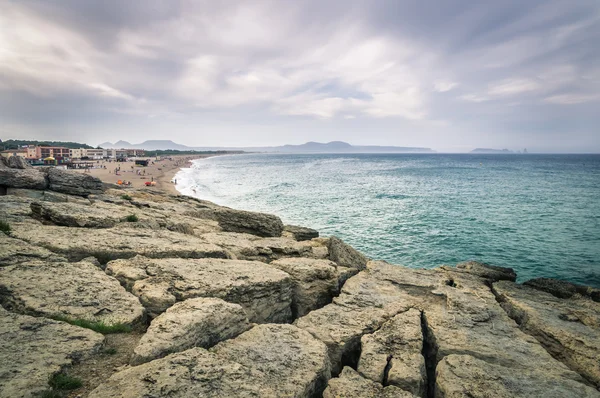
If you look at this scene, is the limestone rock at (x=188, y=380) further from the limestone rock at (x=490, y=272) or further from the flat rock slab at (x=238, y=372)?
the limestone rock at (x=490, y=272)

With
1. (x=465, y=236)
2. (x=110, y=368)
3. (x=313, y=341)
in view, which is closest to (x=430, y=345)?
(x=313, y=341)

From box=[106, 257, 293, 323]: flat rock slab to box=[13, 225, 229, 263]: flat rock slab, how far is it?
0.91 meters

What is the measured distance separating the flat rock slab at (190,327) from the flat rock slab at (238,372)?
0.95 ft

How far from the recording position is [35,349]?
6.04 m

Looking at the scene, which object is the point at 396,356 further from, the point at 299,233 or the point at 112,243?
the point at 299,233

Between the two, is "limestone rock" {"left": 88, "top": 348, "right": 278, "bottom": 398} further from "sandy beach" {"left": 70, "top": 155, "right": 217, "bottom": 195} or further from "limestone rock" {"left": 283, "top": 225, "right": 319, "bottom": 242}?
"sandy beach" {"left": 70, "top": 155, "right": 217, "bottom": 195}

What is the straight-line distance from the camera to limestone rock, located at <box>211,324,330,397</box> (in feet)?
21.2

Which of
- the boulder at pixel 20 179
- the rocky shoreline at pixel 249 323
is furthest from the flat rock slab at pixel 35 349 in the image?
the boulder at pixel 20 179

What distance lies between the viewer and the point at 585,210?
48.6 m

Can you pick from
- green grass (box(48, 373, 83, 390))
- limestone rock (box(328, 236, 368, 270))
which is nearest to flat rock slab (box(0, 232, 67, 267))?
green grass (box(48, 373, 83, 390))

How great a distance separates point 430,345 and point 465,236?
29.5 meters

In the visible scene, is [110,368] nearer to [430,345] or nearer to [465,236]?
[430,345]

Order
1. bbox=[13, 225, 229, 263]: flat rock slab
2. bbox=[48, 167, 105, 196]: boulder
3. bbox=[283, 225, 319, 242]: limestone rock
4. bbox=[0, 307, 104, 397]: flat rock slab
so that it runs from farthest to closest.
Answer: bbox=[48, 167, 105, 196]: boulder, bbox=[283, 225, 319, 242]: limestone rock, bbox=[13, 225, 229, 263]: flat rock slab, bbox=[0, 307, 104, 397]: flat rock slab

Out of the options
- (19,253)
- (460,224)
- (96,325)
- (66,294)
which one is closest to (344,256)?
(96,325)
